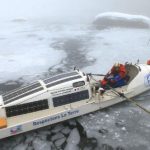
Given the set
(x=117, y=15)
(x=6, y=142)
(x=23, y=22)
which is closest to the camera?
(x=6, y=142)

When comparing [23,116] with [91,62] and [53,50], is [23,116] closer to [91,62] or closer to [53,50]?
[91,62]

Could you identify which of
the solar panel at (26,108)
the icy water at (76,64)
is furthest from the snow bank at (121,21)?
the solar panel at (26,108)

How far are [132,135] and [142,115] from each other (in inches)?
62.6

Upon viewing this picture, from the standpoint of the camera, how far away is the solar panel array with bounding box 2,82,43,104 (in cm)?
1059

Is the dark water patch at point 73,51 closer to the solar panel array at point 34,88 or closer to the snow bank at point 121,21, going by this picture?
the solar panel array at point 34,88

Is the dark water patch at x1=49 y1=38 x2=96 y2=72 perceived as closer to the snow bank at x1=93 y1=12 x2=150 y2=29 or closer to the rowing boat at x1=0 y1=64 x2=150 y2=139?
the rowing boat at x1=0 y1=64 x2=150 y2=139

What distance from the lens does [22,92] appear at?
10.9m

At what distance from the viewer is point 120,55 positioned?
18641mm

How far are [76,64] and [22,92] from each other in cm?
725

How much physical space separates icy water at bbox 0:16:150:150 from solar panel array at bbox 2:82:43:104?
1.48m

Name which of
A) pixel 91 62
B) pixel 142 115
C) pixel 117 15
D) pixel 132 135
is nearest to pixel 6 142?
pixel 132 135

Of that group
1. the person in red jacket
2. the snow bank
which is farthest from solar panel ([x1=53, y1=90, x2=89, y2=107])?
the snow bank

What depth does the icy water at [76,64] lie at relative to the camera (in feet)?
33.0

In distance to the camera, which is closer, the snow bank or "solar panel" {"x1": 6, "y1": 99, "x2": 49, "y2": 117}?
"solar panel" {"x1": 6, "y1": 99, "x2": 49, "y2": 117}
